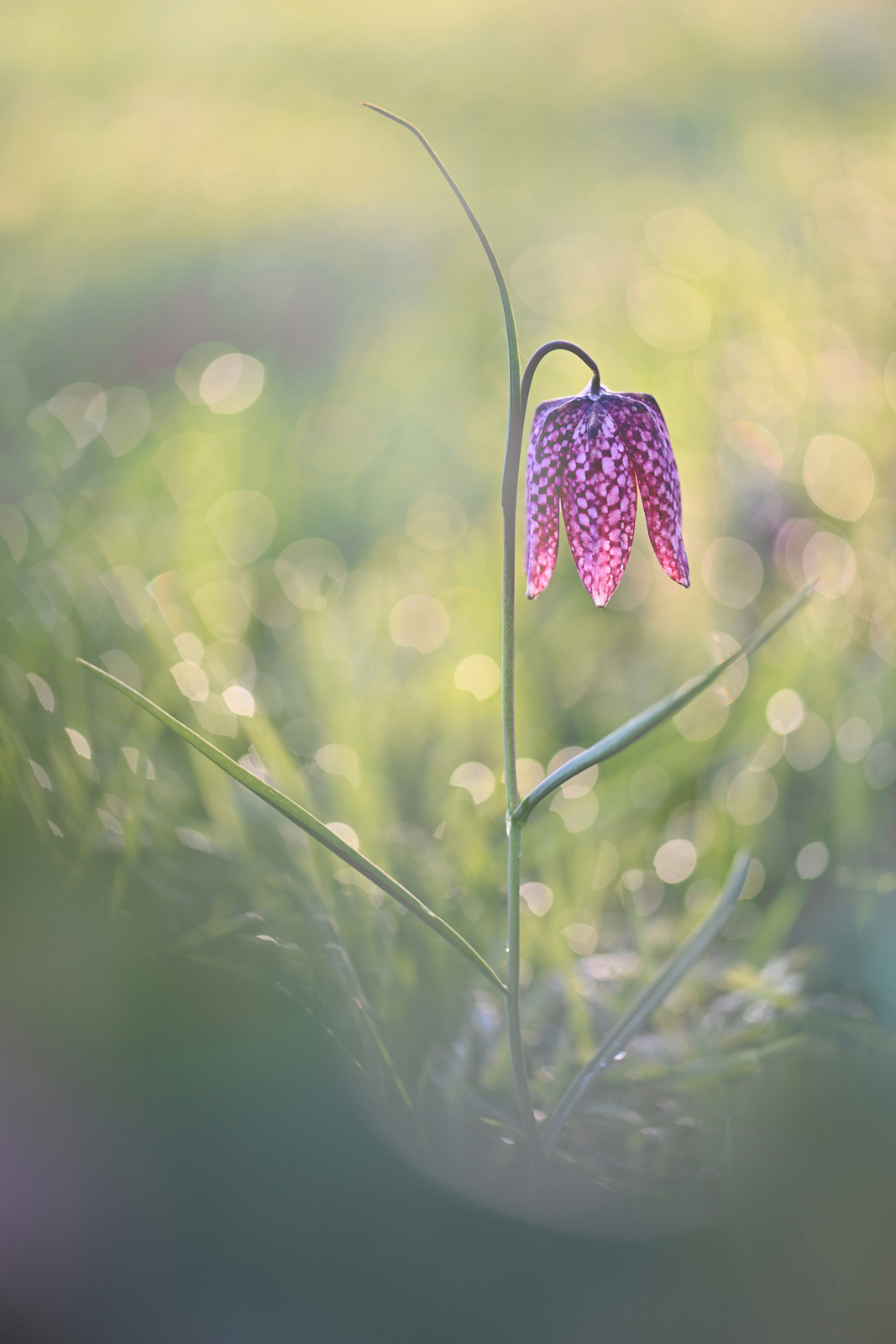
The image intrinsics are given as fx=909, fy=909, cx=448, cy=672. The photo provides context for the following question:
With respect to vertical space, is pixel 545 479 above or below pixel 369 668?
below

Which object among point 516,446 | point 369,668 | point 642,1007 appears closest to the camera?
point 516,446

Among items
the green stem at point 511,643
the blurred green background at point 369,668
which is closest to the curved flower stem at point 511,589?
the green stem at point 511,643

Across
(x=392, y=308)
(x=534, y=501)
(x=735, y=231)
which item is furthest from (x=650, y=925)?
(x=735, y=231)

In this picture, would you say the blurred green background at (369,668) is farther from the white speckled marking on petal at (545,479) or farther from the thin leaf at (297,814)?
the white speckled marking on petal at (545,479)

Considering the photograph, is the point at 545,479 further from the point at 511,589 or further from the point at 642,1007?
the point at 642,1007

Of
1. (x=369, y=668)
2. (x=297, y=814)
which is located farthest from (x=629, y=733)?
(x=369, y=668)

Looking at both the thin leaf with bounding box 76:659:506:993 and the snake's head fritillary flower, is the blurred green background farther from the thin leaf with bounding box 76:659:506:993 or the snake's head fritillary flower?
the snake's head fritillary flower

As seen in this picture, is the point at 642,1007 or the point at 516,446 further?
the point at 642,1007
